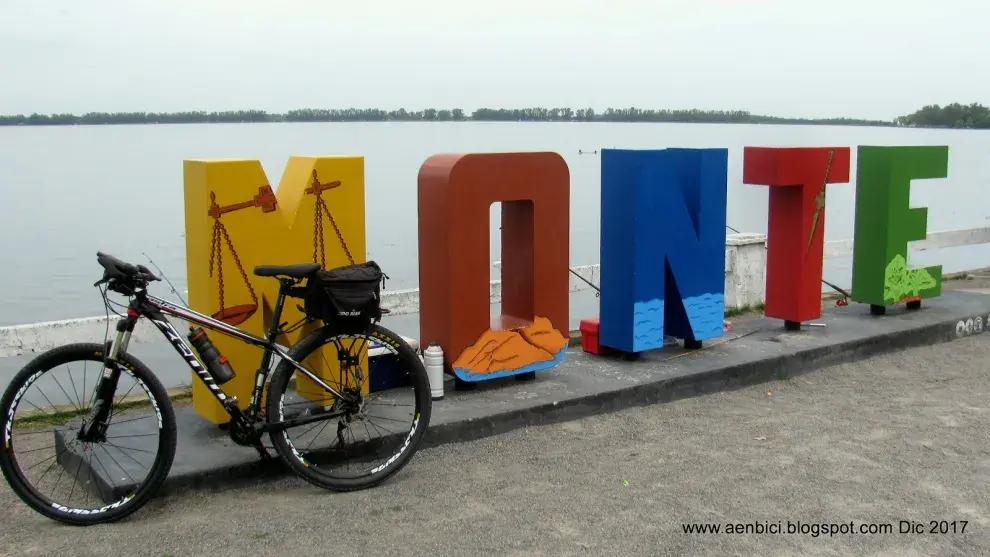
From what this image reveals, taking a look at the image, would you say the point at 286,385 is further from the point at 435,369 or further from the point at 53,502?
the point at 435,369

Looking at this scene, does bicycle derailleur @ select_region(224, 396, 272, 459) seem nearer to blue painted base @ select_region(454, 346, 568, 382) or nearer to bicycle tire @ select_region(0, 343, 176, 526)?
bicycle tire @ select_region(0, 343, 176, 526)

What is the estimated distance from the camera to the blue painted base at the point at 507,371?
6.53 m

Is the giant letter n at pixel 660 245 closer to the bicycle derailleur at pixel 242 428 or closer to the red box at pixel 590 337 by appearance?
the red box at pixel 590 337

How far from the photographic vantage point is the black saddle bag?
16.6 ft

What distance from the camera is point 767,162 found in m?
7.97

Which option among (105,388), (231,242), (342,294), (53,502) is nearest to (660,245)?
(342,294)

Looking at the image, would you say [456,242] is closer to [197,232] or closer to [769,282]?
[197,232]

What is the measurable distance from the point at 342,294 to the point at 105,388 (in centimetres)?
120

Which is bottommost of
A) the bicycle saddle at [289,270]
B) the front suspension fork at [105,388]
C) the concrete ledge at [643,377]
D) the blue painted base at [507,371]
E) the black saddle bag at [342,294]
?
the concrete ledge at [643,377]

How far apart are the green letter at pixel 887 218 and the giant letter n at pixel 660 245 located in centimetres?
199

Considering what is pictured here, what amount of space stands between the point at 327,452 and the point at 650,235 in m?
2.96

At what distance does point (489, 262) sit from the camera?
21.5 ft

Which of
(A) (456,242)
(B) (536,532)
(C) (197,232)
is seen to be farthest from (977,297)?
(C) (197,232)

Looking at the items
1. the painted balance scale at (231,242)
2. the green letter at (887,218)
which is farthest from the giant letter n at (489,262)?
the green letter at (887,218)
